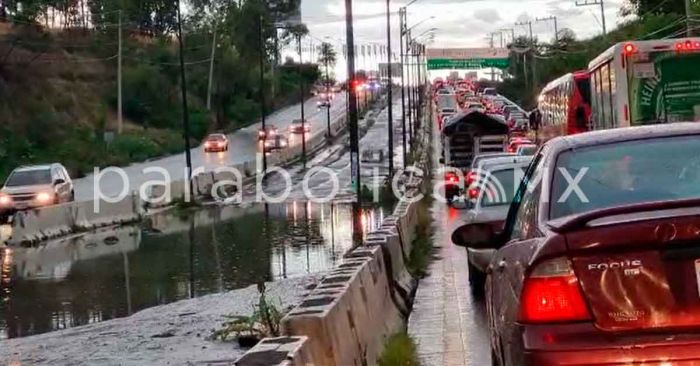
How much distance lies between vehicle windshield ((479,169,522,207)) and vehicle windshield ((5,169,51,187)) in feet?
83.5

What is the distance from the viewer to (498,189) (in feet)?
52.1

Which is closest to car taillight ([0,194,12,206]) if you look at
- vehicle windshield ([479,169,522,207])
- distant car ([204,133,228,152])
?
vehicle windshield ([479,169,522,207])

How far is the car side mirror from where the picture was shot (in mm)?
7277

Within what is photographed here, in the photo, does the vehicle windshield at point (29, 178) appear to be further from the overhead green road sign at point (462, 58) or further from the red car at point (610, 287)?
the overhead green road sign at point (462, 58)

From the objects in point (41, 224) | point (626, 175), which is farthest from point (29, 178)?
point (626, 175)

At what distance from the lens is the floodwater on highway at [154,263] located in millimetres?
18922

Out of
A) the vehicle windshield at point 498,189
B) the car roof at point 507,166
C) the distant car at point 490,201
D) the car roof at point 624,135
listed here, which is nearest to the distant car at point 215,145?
the car roof at point 507,166

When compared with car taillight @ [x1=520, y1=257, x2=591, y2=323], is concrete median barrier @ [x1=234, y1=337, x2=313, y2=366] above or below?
below

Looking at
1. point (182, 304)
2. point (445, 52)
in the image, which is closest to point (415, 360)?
point (182, 304)

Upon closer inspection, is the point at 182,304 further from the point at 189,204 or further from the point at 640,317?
the point at 189,204

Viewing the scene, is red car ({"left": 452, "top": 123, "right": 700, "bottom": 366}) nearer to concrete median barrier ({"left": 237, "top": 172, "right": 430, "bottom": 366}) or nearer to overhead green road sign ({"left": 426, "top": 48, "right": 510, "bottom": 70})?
concrete median barrier ({"left": 237, "top": 172, "right": 430, "bottom": 366})

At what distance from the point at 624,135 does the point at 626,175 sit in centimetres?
49

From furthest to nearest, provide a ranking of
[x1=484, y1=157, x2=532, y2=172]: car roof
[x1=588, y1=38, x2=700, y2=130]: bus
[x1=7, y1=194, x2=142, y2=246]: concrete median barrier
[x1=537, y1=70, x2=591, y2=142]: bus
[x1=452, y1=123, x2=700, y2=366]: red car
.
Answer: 1. [x1=537, y1=70, x2=591, y2=142]: bus
2. [x1=7, y1=194, x2=142, y2=246]: concrete median barrier
3. [x1=588, y1=38, x2=700, y2=130]: bus
4. [x1=484, y1=157, x2=532, y2=172]: car roof
5. [x1=452, y1=123, x2=700, y2=366]: red car

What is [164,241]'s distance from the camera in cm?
3103
